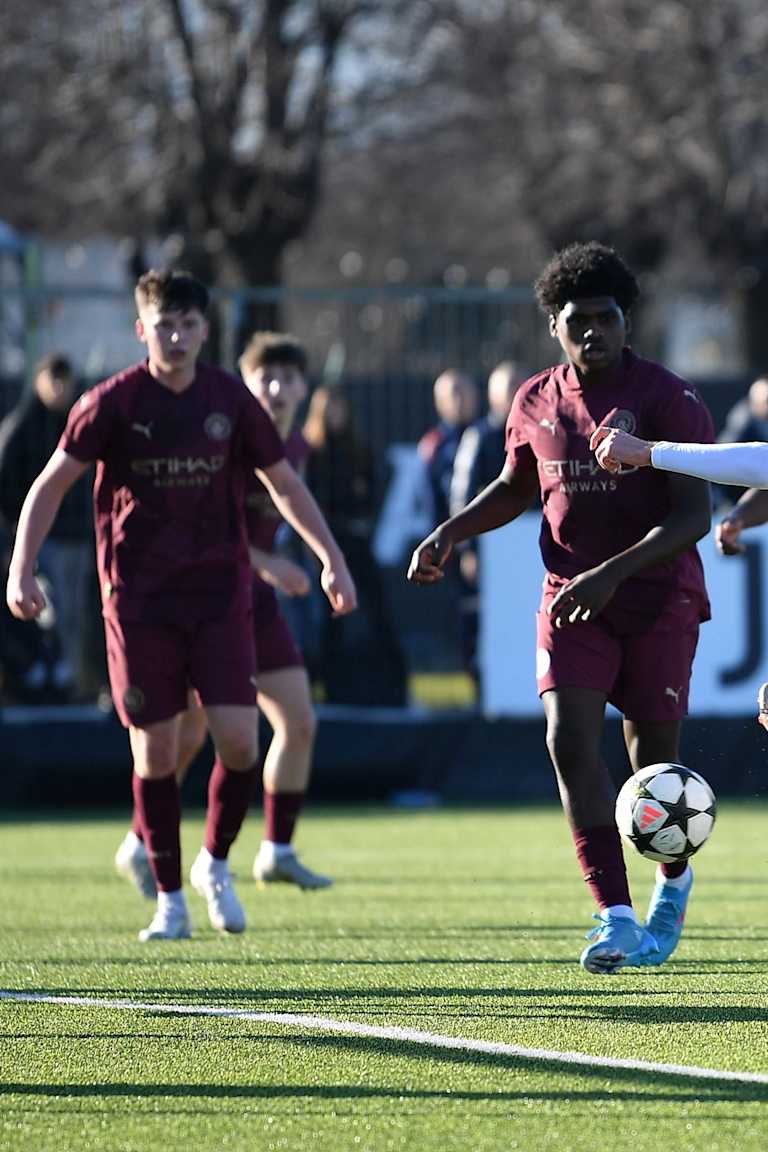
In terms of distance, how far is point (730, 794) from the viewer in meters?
13.5

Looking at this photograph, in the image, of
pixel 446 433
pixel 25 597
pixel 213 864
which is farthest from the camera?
pixel 446 433

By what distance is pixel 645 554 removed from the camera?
629cm

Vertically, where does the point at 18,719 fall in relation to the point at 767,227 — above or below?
below

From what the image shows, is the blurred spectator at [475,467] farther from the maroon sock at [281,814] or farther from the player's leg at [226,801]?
the player's leg at [226,801]

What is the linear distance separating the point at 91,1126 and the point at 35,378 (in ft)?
30.2

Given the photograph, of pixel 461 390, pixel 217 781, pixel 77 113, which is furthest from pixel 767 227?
pixel 217 781

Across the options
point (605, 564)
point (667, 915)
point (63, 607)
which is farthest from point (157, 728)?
point (63, 607)

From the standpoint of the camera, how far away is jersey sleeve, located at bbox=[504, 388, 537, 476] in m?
6.74

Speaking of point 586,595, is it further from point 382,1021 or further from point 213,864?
point 213,864

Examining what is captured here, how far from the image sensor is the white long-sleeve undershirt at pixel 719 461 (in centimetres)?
575

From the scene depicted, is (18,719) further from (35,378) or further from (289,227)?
(289,227)

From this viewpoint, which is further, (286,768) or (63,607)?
(63,607)

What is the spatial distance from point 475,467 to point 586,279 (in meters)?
6.87

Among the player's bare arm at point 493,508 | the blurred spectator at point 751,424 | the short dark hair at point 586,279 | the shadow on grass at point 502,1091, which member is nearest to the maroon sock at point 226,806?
the player's bare arm at point 493,508
